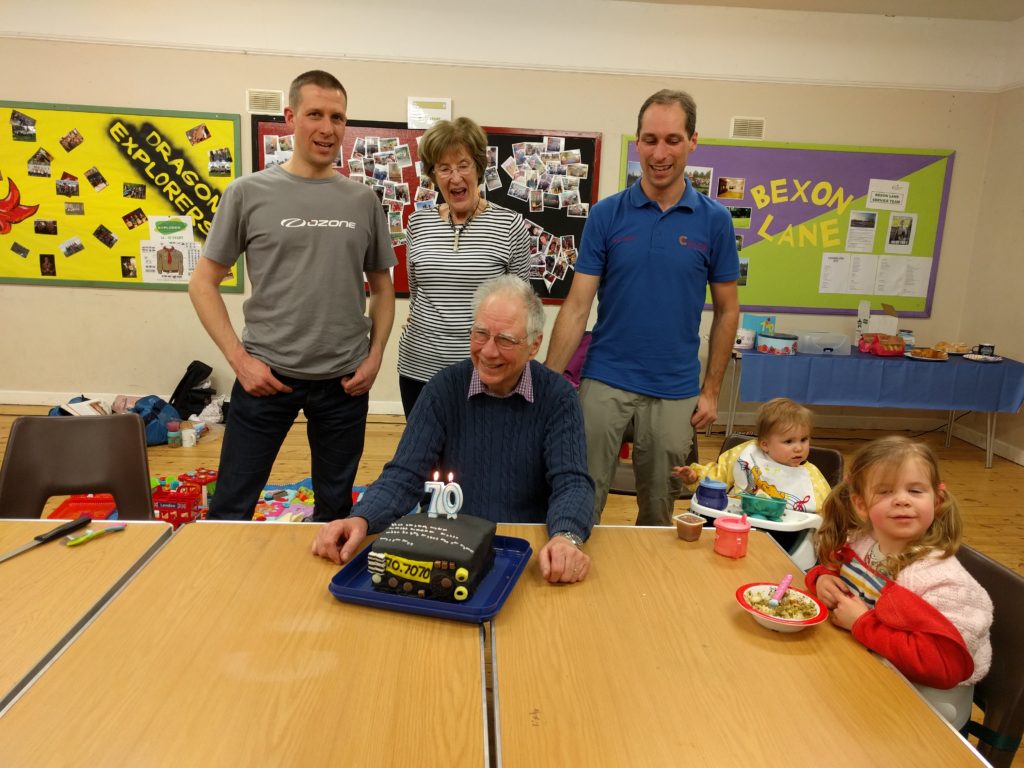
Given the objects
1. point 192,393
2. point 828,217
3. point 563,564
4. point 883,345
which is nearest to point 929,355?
point 883,345

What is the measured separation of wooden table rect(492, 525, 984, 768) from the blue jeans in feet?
3.46

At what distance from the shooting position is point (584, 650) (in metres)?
1.10

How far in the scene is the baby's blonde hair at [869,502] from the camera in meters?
1.26

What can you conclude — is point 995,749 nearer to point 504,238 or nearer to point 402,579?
point 402,579

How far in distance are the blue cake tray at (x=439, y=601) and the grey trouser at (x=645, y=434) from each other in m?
0.86

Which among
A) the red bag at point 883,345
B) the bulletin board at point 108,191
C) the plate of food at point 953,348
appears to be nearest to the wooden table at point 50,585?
the bulletin board at point 108,191

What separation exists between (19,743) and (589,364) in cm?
171

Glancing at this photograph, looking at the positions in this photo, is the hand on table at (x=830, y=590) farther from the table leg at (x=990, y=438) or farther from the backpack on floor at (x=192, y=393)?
the backpack on floor at (x=192, y=393)

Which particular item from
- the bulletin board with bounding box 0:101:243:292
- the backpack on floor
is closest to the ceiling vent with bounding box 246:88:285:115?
the bulletin board with bounding box 0:101:243:292

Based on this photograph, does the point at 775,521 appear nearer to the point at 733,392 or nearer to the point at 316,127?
the point at 316,127

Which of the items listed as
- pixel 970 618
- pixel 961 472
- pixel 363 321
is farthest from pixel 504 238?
pixel 961 472

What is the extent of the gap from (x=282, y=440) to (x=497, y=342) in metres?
0.96

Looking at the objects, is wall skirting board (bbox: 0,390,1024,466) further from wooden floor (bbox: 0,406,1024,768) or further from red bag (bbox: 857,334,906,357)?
red bag (bbox: 857,334,906,357)

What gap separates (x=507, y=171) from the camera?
15.1 ft
